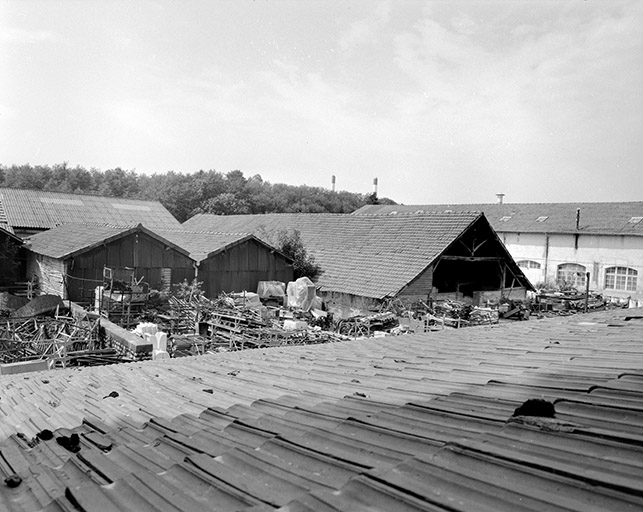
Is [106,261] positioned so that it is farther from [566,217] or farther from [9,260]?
[566,217]

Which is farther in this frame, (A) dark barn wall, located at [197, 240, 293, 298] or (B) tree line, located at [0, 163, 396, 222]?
(B) tree line, located at [0, 163, 396, 222]

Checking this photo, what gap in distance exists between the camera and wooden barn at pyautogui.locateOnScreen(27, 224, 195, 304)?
2048 cm

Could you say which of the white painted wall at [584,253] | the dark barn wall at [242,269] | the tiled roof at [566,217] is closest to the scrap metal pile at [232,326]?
the dark barn wall at [242,269]

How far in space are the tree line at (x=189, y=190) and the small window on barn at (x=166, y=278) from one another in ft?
151

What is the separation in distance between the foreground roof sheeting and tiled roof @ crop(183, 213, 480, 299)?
15783 millimetres

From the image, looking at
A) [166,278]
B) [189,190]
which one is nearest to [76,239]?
[166,278]

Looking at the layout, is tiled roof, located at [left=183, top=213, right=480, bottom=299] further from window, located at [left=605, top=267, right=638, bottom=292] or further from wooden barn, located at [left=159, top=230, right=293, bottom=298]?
window, located at [left=605, top=267, right=638, bottom=292]

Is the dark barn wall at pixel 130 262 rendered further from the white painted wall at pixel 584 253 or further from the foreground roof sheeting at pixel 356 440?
the white painted wall at pixel 584 253

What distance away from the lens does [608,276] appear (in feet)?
110

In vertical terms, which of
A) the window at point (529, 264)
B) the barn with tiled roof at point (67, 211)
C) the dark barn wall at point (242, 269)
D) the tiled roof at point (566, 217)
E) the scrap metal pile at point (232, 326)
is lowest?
the scrap metal pile at point (232, 326)

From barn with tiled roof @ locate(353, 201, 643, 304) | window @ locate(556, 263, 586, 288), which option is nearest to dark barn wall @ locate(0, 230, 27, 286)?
barn with tiled roof @ locate(353, 201, 643, 304)

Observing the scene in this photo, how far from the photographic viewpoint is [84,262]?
20594mm

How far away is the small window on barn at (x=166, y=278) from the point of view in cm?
2225

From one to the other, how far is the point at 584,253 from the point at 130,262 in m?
29.3
